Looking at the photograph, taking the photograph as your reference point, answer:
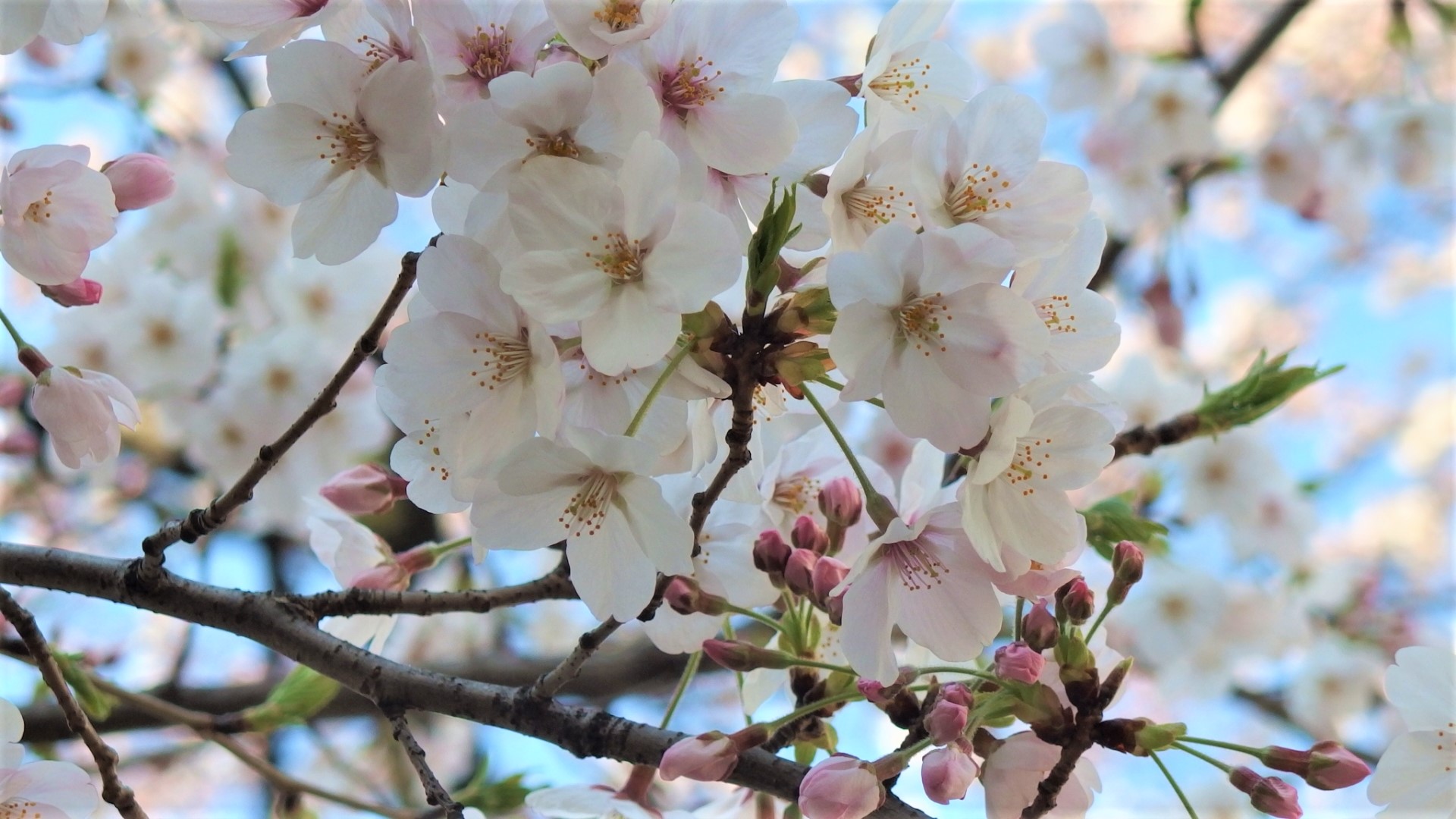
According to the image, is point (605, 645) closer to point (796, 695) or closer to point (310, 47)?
point (796, 695)

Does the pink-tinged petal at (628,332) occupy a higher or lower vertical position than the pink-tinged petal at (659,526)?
higher

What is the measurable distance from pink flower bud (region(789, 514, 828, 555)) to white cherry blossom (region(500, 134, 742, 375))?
0.33 meters

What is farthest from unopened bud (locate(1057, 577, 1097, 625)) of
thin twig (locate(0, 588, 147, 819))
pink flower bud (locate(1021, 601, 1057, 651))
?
thin twig (locate(0, 588, 147, 819))

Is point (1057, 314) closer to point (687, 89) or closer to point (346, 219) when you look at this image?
point (687, 89)

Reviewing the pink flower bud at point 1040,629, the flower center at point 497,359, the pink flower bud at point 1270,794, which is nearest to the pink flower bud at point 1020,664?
the pink flower bud at point 1040,629

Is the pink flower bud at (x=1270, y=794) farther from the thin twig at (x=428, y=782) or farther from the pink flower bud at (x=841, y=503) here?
the thin twig at (x=428, y=782)

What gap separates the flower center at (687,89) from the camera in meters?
0.87

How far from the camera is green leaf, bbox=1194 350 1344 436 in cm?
142

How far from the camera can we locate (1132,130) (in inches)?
115

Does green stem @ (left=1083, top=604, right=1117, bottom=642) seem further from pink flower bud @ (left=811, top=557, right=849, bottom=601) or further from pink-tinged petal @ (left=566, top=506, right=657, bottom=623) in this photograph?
pink-tinged petal @ (left=566, top=506, right=657, bottom=623)

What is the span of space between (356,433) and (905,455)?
1.28 metres

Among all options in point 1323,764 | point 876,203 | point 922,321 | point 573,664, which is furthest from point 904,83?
point 1323,764

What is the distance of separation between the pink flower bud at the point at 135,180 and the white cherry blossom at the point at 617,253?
52 centimetres

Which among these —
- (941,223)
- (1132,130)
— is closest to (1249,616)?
(1132,130)
